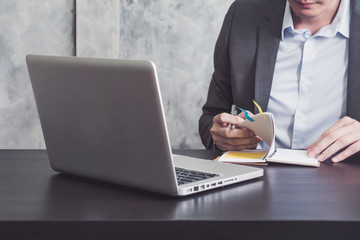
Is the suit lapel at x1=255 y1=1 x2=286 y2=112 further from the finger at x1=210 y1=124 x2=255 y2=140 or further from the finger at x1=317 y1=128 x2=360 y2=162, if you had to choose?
the finger at x1=317 y1=128 x2=360 y2=162

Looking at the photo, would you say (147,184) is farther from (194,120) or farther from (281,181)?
(194,120)

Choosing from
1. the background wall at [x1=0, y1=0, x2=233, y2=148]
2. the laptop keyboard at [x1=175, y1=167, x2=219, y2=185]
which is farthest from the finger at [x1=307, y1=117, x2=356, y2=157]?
the background wall at [x1=0, y1=0, x2=233, y2=148]

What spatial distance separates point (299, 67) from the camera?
6.22 ft

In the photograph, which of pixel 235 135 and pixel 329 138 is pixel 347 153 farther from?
pixel 235 135

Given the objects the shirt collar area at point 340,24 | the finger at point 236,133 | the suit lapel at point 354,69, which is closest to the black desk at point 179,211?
the finger at point 236,133

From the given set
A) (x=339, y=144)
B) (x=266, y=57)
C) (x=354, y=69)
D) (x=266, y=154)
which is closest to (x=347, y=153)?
(x=339, y=144)

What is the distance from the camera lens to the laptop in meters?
0.91

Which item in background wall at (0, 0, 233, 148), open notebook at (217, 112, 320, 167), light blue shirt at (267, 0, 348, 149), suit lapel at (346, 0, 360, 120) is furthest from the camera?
background wall at (0, 0, 233, 148)

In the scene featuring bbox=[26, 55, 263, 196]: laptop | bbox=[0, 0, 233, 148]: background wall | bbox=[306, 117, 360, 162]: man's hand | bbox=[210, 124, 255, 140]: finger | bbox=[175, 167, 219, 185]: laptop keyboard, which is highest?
bbox=[26, 55, 263, 196]: laptop

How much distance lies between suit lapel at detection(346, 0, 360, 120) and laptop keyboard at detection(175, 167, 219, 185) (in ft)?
2.88

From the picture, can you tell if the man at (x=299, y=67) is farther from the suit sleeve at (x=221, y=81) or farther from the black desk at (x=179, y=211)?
the black desk at (x=179, y=211)

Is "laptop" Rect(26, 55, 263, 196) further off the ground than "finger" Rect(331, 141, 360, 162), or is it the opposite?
"laptop" Rect(26, 55, 263, 196)

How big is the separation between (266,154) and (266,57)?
564 mm

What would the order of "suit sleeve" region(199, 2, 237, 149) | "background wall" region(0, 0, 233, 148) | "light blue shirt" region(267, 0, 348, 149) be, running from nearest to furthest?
1. "light blue shirt" region(267, 0, 348, 149)
2. "suit sleeve" region(199, 2, 237, 149)
3. "background wall" region(0, 0, 233, 148)
